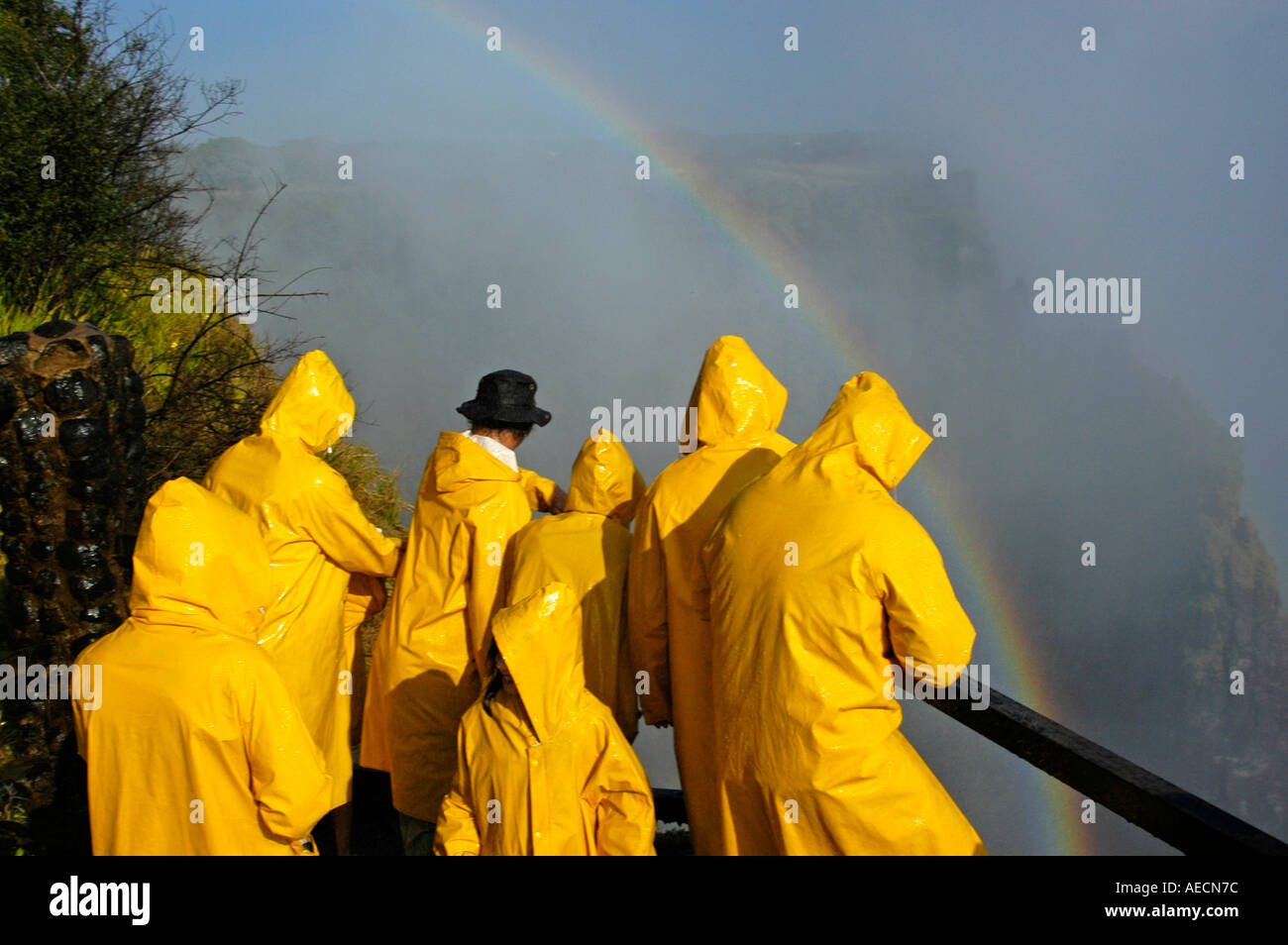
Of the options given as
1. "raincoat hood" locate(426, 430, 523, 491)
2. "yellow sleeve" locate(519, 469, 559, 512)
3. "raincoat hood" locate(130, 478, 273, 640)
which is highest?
"raincoat hood" locate(426, 430, 523, 491)

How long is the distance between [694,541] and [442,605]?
113 centimetres

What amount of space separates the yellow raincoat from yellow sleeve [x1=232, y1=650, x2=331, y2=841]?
1.35 meters

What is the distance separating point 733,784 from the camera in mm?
3293

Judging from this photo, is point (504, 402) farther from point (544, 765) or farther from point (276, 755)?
point (276, 755)

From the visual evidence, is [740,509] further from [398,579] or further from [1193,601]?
[1193,601]

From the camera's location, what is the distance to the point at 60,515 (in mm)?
4117

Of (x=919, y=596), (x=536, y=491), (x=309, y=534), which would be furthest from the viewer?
(x=536, y=491)

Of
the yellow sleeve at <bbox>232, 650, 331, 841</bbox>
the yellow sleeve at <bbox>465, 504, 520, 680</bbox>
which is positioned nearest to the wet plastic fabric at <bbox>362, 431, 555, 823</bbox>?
the yellow sleeve at <bbox>465, 504, 520, 680</bbox>

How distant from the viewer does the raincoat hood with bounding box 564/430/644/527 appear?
13.6 feet

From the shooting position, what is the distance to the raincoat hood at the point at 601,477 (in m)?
4.16

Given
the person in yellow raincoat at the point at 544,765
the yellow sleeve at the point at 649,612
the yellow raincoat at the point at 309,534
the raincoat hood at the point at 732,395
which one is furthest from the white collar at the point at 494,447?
the person in yellow raincoat at the point at 544,765

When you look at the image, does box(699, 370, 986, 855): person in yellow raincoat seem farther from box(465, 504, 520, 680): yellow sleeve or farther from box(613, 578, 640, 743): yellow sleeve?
box(465, 504, 520, 680): yellow sleeve

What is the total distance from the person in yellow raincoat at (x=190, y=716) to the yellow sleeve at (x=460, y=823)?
355mm

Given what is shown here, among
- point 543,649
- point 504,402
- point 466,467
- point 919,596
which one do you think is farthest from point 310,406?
point 919,596
